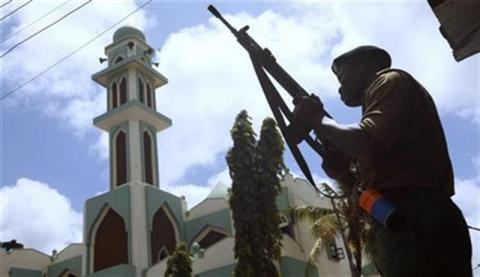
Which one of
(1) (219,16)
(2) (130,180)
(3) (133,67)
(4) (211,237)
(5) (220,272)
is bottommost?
(1) (219,16)

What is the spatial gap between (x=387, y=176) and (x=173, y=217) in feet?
85.2

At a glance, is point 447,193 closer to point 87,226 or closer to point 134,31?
point 87,226

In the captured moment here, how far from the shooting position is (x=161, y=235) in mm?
26234

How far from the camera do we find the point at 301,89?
2762 millimetres

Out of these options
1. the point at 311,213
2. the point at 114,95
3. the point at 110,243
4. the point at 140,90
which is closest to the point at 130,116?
the point at 140,90

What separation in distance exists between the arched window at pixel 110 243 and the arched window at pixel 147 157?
2.63 metres

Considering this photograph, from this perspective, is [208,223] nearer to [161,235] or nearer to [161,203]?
[161,235]

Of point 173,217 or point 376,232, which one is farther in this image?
point 173,217

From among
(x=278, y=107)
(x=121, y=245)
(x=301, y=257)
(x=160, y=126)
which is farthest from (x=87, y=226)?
(x=278, y=107)

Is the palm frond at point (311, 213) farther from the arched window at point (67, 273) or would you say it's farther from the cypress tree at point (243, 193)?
the arched window at point (67, 273)

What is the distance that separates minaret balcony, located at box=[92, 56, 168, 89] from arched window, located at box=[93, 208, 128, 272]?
27.0ft

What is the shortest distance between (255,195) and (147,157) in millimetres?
12180

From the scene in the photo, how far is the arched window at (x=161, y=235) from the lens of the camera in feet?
83.5

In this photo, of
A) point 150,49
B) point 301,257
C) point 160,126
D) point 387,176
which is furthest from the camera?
point 150,49
